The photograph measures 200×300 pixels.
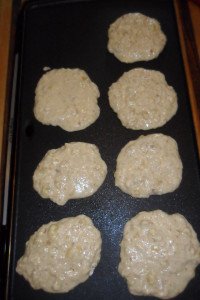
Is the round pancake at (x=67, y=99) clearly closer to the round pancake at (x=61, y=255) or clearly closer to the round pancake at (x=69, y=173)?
the round pancake at (x=69, y=173)

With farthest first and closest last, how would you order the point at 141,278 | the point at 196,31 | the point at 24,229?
the point at 196,31, the point at 24,229, the point at 141,278

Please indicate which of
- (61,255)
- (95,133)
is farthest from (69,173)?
(61,255)

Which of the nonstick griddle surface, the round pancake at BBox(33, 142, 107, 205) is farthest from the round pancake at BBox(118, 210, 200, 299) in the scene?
the round pancake at BBox(33, 142, 107, 205)

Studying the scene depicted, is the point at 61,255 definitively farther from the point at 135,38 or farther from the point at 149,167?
the point at 135,38

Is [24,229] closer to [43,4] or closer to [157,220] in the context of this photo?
[157,220]

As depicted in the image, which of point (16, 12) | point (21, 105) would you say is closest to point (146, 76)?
point (21, 105)

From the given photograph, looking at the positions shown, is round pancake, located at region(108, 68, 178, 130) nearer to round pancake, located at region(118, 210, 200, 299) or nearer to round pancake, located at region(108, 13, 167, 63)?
round pancake, located at region(108, 13, 167, 63)

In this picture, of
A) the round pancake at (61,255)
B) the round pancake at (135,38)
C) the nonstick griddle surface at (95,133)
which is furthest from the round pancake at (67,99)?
the round pancake at (61,255)
